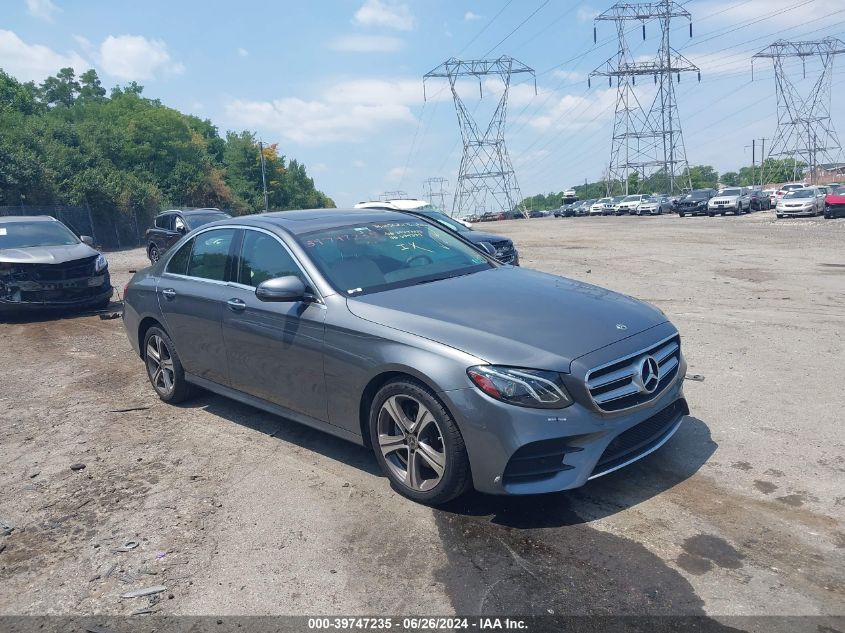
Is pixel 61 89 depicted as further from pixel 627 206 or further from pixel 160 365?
pixel 160 365

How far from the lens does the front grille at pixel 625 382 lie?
3.85 meters

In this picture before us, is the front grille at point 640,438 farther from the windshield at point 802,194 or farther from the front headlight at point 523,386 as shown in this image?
the windshield at point 802,194

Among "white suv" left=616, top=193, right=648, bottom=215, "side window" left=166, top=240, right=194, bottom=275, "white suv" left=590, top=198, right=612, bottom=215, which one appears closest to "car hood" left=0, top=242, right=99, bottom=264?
"side window" left=166, top=240, right=194, bottom=275

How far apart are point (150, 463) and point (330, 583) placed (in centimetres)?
224

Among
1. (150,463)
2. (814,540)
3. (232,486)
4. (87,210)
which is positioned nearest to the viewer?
(814,540)

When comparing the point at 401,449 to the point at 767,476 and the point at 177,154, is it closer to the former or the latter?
the point at 767,476

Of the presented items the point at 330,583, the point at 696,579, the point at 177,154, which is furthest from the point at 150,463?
the point at 177,154

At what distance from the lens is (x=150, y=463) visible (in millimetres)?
5102

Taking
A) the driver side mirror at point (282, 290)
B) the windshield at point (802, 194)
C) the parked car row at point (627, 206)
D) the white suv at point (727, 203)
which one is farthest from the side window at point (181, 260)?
the parked car row at point (627, 206)

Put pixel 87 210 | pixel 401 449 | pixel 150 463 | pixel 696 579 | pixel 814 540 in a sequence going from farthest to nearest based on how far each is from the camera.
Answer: pixel 87 210 → pixel 150 463 → pixel 401 449 → pixel 814 540 → pixel 696 579

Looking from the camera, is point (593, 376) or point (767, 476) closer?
point (593, 376)

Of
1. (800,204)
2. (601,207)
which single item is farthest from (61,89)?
(800,204)

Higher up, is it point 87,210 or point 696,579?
point 87,210

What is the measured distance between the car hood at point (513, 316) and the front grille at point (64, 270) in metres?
8.47
